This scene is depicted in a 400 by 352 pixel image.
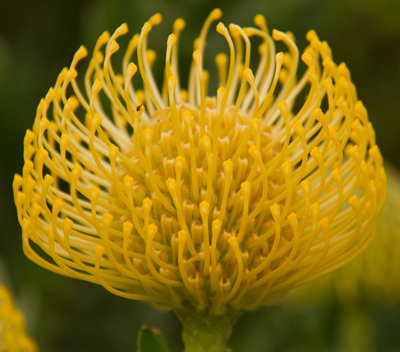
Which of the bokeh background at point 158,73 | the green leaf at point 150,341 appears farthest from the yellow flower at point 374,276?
the green leaf at point 150,341

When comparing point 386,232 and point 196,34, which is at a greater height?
point 196,34

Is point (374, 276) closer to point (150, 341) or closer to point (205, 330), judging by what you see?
point (205, 330)

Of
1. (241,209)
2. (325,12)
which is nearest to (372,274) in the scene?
(241,209)

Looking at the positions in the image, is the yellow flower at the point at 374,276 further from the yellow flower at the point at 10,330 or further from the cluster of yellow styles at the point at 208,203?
the yellow flower at the point at 10,330

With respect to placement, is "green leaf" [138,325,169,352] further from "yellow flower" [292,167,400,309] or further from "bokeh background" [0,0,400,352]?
"bokeh background" [0,0,400,352]

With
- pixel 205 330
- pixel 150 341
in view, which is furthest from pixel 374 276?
pixel 150 341

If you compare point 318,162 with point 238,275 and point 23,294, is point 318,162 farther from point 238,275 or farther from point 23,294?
point 23,294

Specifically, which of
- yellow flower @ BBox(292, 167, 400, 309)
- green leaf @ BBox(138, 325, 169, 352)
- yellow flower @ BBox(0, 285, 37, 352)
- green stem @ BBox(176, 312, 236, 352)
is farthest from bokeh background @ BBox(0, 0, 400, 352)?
green leaf @ BBox(138, 325, 169, 352)
